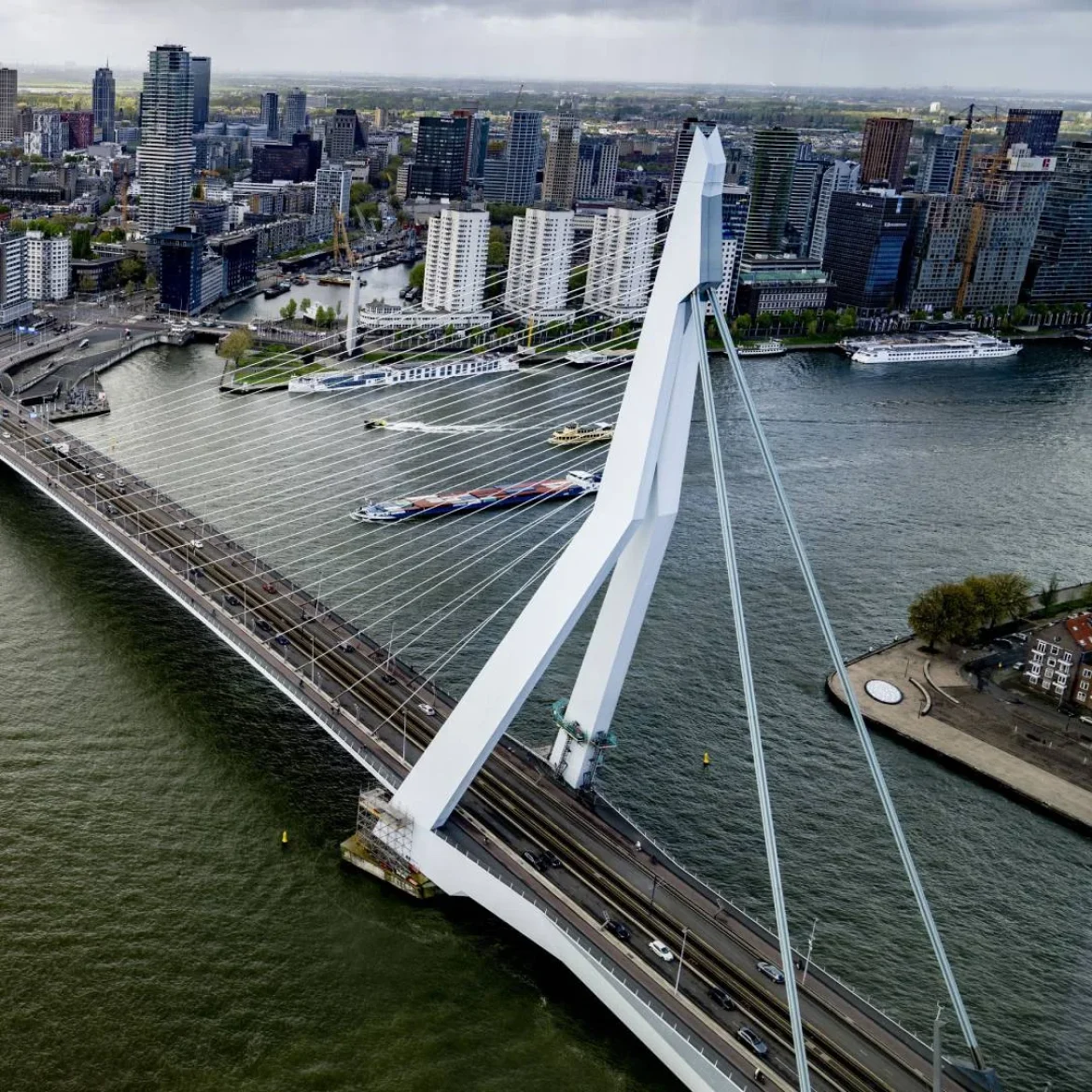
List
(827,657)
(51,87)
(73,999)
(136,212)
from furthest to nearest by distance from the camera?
1. (51,87)
2. (136,212)
3. (827,657)
4. (73,999)

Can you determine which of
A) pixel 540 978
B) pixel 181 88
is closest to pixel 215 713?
pixel 540 978

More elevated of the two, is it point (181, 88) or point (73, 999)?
point (181, 88)

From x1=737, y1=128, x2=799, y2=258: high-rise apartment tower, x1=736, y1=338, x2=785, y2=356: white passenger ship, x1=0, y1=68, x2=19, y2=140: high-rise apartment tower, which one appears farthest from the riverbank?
x1=0, y1=68, x2=19, y2=140: high-rise apartment tower

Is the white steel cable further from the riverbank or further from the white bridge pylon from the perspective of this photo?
the white bridge pylon

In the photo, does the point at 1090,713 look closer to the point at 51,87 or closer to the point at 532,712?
the point at 532,712

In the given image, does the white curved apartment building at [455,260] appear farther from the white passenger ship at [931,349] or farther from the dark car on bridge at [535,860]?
the dark car on bridge at [535,860]
